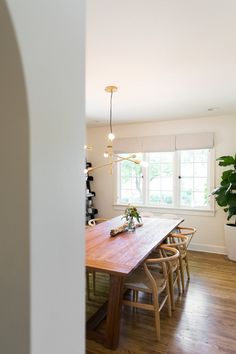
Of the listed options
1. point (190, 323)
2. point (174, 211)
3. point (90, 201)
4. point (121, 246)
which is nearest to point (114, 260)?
point (121, 246)

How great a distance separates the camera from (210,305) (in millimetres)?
2684

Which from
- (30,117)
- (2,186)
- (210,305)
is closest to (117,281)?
(210,305)

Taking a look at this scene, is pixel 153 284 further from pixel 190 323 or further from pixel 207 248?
pixel 207 248

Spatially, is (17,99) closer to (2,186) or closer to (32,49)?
(32,49)

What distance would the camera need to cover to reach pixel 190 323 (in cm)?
235

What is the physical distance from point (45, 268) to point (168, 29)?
6.21ft

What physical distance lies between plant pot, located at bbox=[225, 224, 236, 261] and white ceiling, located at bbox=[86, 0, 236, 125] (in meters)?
2.06

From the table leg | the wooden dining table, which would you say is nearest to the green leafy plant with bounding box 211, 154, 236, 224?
the wooden dining table

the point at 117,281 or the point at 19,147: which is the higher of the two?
the point at 19,147

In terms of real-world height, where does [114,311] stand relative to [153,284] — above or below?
below

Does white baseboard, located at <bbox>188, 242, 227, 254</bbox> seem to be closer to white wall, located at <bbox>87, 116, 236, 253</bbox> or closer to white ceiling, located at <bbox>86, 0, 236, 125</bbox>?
white wall, located at <bbox>87, 116, 236, 253</bbox>

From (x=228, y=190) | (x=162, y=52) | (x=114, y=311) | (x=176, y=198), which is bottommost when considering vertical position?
(x=114, y=311)

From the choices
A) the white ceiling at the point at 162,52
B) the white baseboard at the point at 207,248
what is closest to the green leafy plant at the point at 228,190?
the white baseboard at the point at 207,248

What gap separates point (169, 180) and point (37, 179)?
4.50 metres
